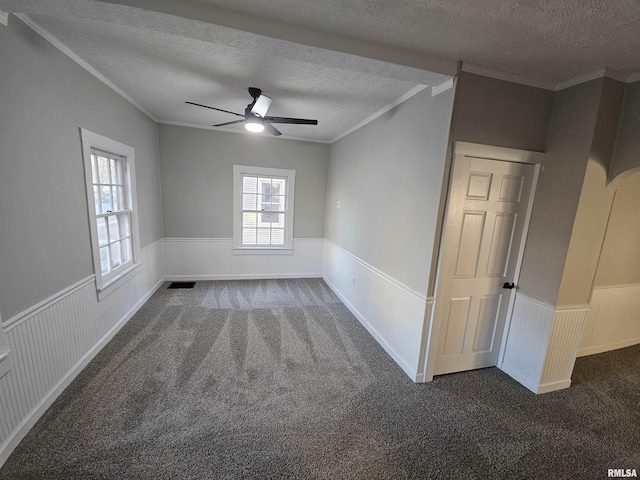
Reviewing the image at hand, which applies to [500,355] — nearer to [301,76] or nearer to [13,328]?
[301,76]

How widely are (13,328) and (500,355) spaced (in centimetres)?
396

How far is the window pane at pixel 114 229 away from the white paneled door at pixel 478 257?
11.5 ft

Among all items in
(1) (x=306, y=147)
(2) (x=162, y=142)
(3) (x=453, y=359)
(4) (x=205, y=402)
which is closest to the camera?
(4) (x=205, y=402)

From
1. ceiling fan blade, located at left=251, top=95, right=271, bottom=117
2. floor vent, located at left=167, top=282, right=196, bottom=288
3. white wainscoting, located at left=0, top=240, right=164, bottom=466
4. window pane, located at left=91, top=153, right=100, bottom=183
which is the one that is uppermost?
ceiling fan blade, located at left=251, top=95, right=271, bottom=117

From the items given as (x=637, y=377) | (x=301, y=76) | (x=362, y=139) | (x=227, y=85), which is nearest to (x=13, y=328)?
(x=227, y=85)

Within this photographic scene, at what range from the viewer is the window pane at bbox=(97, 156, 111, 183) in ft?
8.90

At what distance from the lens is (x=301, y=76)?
7.77 feet

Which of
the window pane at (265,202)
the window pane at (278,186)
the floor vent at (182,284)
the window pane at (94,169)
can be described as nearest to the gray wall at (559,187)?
the window pane at (278,186)

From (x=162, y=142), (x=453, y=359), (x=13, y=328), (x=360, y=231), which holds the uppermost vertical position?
(x=162, y=142)

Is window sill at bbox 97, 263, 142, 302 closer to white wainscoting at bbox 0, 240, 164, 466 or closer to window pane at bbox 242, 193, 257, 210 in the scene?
white wainscoting at bbox 0, 240, 164, 466

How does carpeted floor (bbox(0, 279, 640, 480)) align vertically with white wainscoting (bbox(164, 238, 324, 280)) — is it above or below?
below

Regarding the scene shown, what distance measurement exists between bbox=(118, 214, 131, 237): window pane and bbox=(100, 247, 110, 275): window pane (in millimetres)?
444

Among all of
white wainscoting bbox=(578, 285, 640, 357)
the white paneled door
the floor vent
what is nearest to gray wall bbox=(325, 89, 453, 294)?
the white paneled door

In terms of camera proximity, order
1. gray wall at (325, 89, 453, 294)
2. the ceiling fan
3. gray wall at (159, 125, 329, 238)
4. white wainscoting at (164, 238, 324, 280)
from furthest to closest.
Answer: white wainscoting at (164, 238, 324, 280) → gray wall at (159, 125, 329, 238) → the ceiling fan → gray wall at (325, 89, 453, 294)
